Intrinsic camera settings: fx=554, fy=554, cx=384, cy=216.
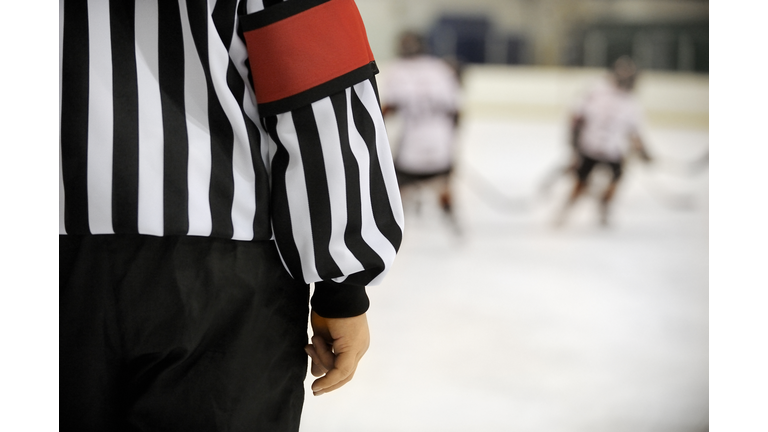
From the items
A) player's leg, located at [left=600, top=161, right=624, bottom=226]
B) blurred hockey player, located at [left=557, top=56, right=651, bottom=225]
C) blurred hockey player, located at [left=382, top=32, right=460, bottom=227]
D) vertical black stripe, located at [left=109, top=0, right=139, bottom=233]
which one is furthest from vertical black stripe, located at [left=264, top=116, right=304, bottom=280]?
player's leg, located at [left=600, top=161, right=624, bottom=226]

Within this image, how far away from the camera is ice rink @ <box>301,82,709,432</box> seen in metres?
1.50

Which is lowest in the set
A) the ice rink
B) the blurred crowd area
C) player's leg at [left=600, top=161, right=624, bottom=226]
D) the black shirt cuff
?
the ice rink

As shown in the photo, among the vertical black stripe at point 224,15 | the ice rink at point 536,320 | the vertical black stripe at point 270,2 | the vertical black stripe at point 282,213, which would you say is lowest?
the ice rink at point 536,320

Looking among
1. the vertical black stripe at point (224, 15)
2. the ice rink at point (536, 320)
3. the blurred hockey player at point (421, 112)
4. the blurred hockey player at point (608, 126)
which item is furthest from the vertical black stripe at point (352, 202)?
the blurred hockey player at point (608, 126)

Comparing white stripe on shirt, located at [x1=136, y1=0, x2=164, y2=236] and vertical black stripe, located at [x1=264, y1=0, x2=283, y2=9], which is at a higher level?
vertical black stripe, located at [x1=264, y1=0, x2=283, y2=9]

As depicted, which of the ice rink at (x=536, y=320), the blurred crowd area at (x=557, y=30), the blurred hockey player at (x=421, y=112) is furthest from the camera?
the blurred crowd area at (x=557, y=30)

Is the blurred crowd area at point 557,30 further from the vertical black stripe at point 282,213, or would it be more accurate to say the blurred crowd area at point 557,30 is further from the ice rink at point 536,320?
the vertical black stripe at point 282,213

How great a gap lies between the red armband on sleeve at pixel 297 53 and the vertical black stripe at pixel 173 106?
0.06 meters

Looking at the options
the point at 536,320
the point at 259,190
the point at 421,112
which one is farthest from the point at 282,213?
the point at 421,112

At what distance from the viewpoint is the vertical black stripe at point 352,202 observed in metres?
0.46

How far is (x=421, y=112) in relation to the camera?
3191 millimetres

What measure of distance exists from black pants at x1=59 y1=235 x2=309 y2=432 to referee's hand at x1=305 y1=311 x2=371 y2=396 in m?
0.07

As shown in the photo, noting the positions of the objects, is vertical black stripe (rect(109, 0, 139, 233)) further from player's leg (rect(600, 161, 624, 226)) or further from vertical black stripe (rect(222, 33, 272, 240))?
player's leg (rect(600, 161, 624, 226))
